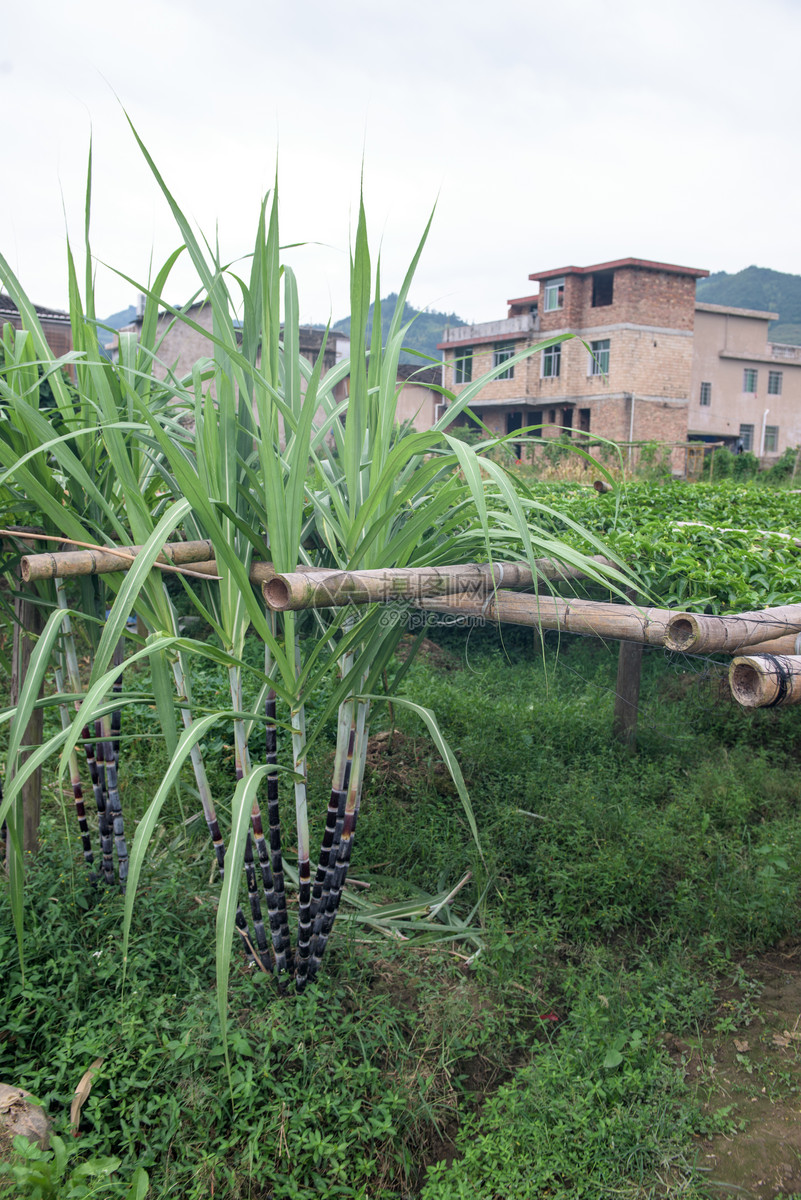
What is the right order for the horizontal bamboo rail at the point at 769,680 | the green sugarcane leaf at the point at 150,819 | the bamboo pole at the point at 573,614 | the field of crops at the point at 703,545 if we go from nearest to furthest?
the green sugarcane leaf at the point at 150,819
the horizontal bamboo rail at the point at 769,680
the bamboo pole at the point at 573,614
the field of crops at the point at 703,545

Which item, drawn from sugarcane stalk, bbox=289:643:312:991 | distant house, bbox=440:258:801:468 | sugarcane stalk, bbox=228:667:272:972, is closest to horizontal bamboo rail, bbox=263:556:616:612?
sugarcane stalk, bbox=289:643:312:991

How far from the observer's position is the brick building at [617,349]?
21.8 meters

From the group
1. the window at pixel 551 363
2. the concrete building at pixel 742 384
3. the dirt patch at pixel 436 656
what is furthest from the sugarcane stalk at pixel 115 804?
the concrete building at pixel 742 384

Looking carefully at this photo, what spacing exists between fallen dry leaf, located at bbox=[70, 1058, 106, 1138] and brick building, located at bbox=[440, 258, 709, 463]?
20.7 m

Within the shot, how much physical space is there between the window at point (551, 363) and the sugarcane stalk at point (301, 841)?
75.6ft

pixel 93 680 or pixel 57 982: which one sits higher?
pixel 93 680

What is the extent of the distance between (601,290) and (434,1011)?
23.9 meters

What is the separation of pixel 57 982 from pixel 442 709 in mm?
2605

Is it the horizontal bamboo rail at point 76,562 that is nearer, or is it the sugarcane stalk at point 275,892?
the horizontal bamboo rail at point 76,562

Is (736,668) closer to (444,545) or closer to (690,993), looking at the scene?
(444,545)

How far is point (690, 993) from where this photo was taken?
262 centimetres

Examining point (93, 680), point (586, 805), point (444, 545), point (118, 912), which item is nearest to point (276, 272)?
point (444, 545)

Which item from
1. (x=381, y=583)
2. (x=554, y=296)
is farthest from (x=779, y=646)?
(x=554, y=296)

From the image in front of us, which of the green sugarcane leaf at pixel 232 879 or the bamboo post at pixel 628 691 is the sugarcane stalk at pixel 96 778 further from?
the bamboo post at pixel 628 691
